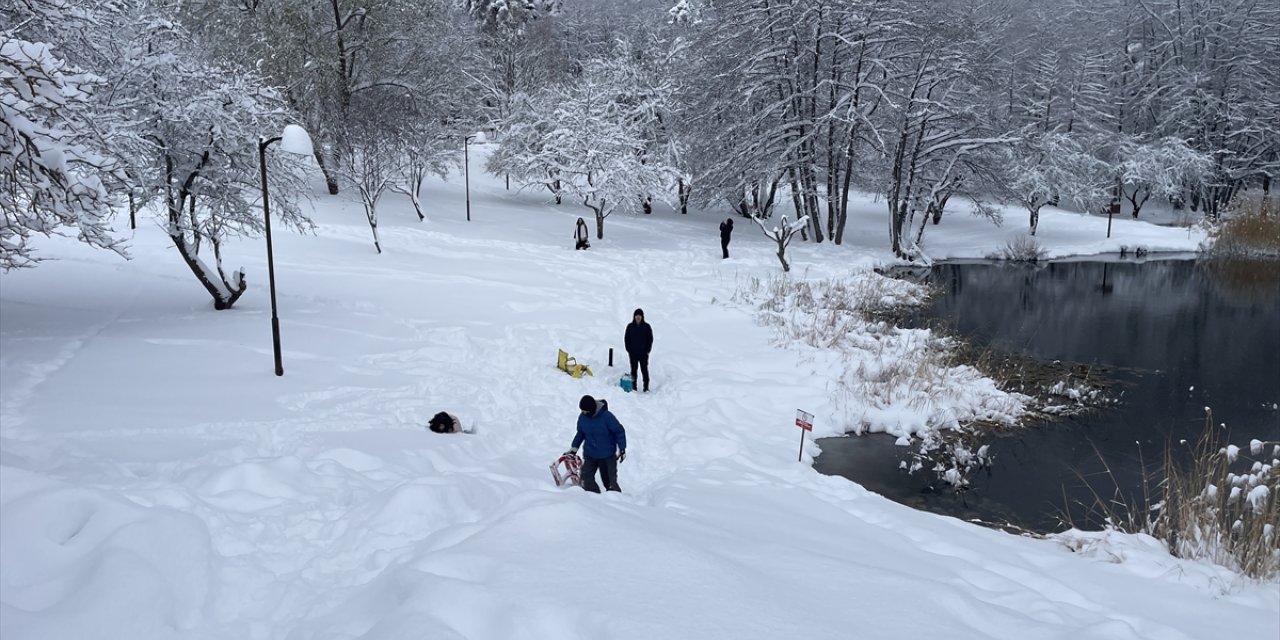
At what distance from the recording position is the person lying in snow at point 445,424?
10109 mm

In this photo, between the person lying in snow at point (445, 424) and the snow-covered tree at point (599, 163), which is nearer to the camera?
the person lying in snow at point (445, 424)

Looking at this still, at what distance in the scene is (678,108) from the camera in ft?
114

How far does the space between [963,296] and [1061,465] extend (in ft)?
47.2

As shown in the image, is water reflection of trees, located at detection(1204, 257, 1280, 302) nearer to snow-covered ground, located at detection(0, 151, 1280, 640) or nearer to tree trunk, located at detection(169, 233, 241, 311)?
snow-covered ground, located at detection(0, 151, 1280, 640)

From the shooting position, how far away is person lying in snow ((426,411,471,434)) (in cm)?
1011

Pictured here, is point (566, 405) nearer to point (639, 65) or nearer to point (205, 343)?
point (205, 343)

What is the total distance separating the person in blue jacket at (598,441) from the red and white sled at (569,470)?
12 centimetres

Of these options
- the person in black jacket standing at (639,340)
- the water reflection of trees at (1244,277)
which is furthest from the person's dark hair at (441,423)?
the water reflection of trees at (1244,277)

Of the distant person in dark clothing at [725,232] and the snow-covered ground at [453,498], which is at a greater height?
the distant person in dark clothing at [725,232]

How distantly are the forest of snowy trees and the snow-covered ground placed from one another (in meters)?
2.27

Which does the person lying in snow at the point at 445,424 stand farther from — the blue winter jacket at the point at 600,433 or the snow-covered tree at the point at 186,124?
the snow-covered tree at the point at 186,124

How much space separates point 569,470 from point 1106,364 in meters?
14.0

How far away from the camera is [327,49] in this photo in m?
30.3

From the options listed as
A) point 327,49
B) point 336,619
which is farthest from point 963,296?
point 327,49
